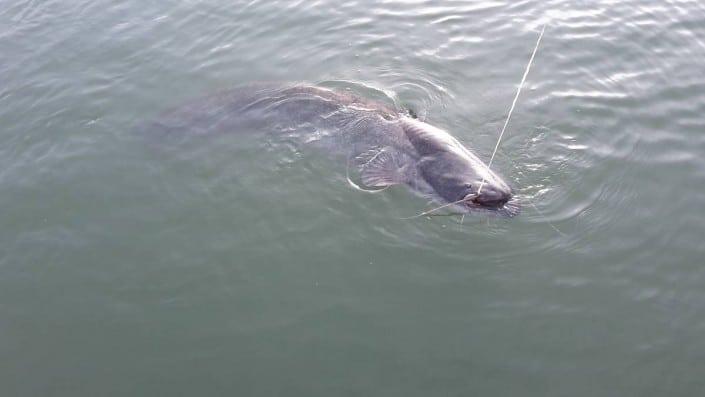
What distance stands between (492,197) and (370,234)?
1.52 meters

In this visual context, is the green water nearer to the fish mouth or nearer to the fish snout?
the fish mouth

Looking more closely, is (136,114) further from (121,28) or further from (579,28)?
(579,28)

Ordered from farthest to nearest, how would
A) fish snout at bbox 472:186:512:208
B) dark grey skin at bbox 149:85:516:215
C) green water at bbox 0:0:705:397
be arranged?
1. dark grey skin at bbox 149:85:516:215
2. fish snout at bbox 472:186:512:208
3. green water at bbox 0:0:705:397

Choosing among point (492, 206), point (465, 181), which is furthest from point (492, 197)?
point (465, 181)

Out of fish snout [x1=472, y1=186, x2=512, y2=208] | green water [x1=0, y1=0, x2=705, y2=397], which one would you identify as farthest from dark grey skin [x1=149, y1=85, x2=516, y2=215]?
green water [x1=0, y1=0, x2=705, y2=397]

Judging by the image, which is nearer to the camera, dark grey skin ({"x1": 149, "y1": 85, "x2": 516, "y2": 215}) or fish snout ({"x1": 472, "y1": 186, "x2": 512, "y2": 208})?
fish snout ({"x1": 472, "y1": 186, "x2": 512, "y2": 208})

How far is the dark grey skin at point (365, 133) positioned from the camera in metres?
6.73

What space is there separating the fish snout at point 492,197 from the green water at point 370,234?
0.25 meters

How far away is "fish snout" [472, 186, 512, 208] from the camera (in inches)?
256

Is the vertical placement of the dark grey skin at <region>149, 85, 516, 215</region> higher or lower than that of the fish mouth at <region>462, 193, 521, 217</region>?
higher

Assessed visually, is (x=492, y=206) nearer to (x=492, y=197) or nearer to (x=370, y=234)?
(x=492, y=197)

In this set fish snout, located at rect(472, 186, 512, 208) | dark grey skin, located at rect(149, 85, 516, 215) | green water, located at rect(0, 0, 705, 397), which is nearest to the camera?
green water, located at rect(0, 0, 705, 397)

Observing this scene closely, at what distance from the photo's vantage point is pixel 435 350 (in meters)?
5.57

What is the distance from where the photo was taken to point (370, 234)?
264 inches
